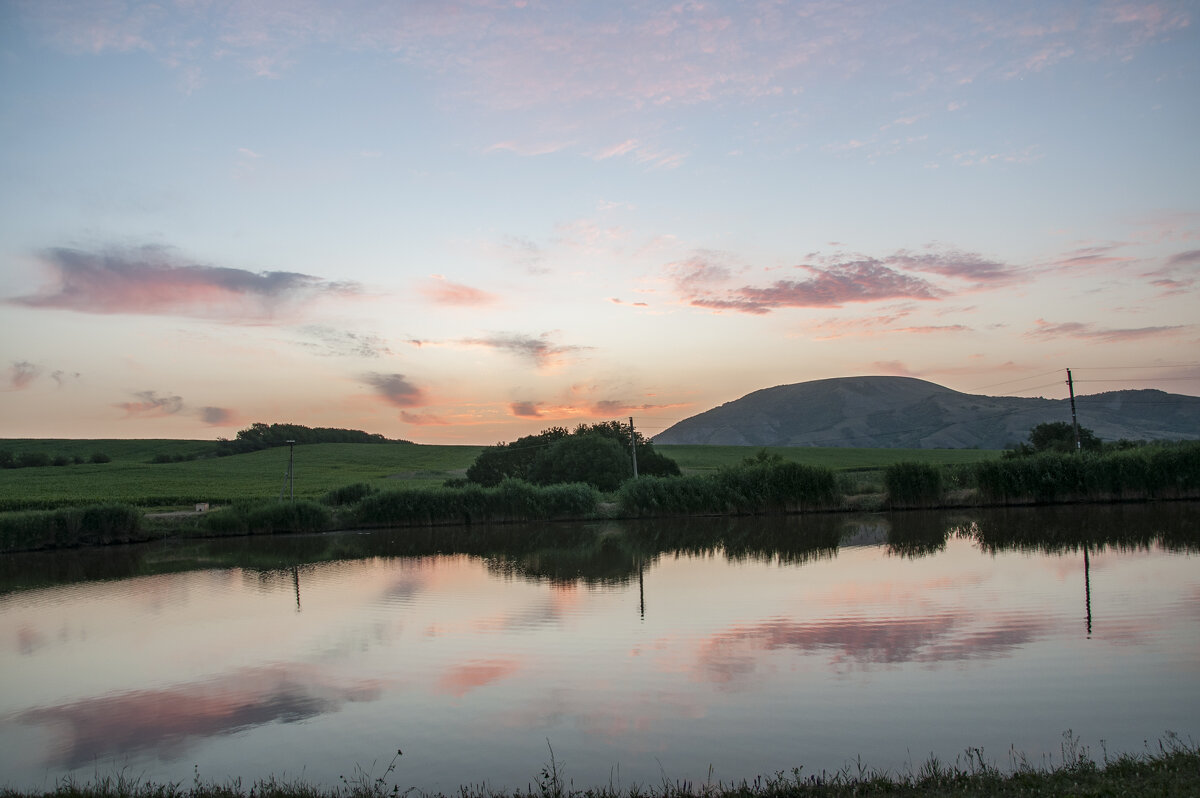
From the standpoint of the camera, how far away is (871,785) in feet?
19.3

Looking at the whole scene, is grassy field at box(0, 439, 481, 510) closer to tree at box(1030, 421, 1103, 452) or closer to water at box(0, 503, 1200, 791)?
water at box(0, 503, 1200, 791)

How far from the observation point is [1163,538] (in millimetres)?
21625

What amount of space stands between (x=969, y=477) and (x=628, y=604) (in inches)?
1026

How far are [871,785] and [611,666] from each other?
5.26 metres

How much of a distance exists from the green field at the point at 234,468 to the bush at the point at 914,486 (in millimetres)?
8958

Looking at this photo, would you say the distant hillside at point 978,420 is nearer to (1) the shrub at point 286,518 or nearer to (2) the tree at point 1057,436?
(2) the tree at point 1057,436

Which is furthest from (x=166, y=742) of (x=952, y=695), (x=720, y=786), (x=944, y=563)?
(x=944, y=563)

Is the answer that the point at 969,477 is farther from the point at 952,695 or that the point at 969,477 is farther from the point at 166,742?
the point at 166,742

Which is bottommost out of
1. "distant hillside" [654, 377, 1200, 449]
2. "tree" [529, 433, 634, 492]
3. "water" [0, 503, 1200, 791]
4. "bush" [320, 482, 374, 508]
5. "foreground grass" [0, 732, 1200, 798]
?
"water" [0, 503, 1200, 791]

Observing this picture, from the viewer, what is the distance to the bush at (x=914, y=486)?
35.1m

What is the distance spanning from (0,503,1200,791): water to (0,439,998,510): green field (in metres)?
25.2

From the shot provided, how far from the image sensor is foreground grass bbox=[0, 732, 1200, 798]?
5535 mm

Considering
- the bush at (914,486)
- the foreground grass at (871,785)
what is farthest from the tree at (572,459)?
the foreground grass at (871,785)

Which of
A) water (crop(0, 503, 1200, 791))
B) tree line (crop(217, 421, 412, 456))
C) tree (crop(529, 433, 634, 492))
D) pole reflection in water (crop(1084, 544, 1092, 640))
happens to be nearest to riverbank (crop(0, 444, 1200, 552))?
tree (crop(529, 433, 634, 492))
